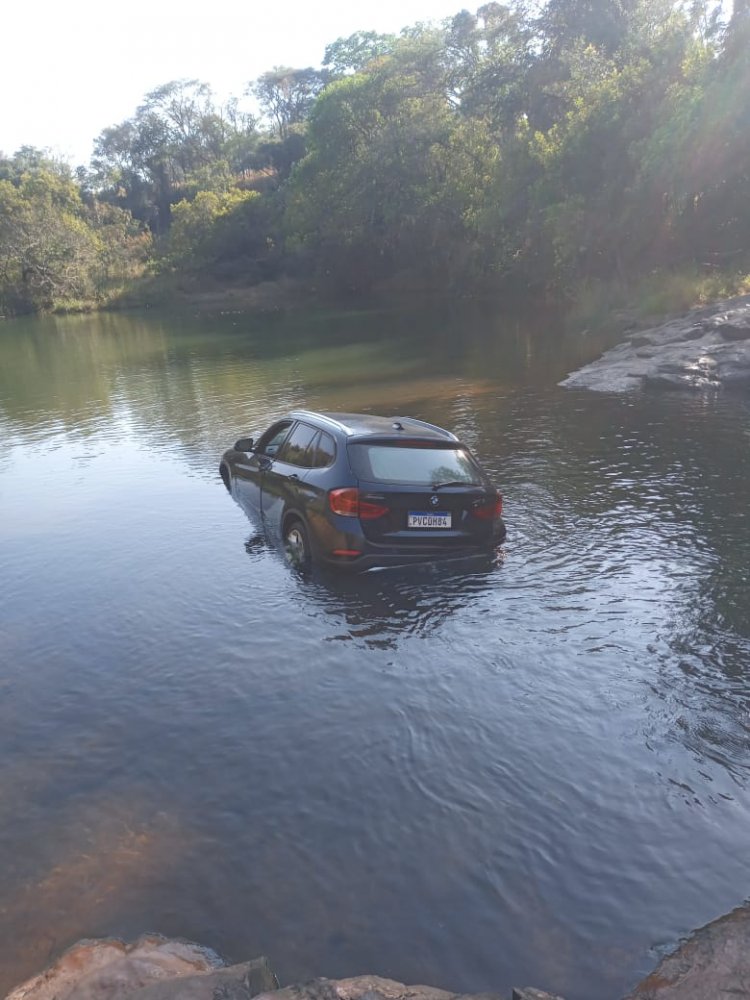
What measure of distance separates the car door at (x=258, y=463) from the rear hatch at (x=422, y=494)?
78.7 inches

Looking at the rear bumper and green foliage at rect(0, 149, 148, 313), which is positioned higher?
green foliage at rect(0, 149, 148, 313)

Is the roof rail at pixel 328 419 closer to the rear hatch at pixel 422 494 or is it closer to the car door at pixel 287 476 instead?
the car door at pixel 287 476

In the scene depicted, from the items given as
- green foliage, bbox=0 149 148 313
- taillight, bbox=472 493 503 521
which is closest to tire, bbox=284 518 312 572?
taillight, bbox=472 493 503 521

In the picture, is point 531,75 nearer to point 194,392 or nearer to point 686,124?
point 686,124

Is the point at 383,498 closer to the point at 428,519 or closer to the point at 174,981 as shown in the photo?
the point at 428,519

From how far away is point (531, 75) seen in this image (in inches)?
1736

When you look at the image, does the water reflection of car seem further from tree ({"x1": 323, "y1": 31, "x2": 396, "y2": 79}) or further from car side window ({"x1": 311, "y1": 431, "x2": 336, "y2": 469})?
tree ({"x1": 323, "y1": 31, "x2": 396, "y2": 79})

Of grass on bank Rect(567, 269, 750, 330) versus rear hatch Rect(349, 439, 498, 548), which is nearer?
rear hatch Rect(349, 439, 498, 548)

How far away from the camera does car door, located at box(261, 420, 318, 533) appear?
905 centimetres

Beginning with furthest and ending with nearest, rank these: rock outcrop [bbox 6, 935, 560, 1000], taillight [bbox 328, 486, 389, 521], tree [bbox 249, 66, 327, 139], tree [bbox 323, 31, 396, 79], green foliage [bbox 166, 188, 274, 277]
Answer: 1. tree [bbox 249, 66, 327, 139]
2. tree [bbox 323, 31, 396, 79]
3. green foliage [bbox 166, 188, 274, 277]
4. taillight [bbox 328, 486, 389, 521]
5. rock outcrop [bbox 6, 935, 560, 1000]

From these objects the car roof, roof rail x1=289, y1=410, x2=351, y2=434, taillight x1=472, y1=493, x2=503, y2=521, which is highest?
roof rail x1=289, y1=410, x2=351, y2=434

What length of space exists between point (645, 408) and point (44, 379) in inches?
795

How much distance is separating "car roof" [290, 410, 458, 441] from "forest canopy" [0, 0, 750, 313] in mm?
21432

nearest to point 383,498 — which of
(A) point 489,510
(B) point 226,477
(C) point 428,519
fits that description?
(C) point 428,519
